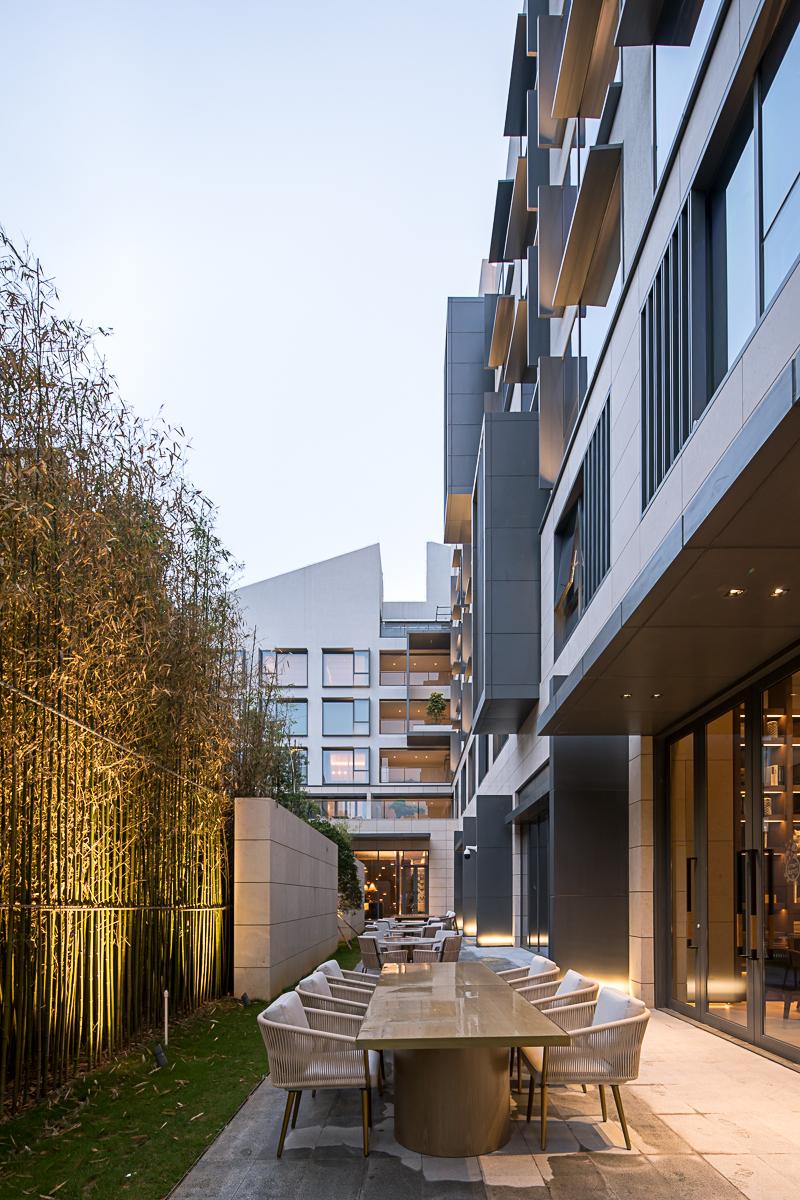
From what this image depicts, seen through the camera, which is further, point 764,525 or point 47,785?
point 47,785

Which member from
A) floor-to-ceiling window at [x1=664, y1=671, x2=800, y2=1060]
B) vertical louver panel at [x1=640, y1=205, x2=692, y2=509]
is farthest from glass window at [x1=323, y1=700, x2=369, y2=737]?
vertical louver panel at [x1=640, y1=205, x2=692, y2=509]

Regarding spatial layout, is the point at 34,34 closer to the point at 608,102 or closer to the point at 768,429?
the point at 608,102

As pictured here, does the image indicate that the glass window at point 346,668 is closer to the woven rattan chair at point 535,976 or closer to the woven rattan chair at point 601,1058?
the woven rattan chair at point 535,976

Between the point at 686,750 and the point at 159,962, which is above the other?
the point at 686,750

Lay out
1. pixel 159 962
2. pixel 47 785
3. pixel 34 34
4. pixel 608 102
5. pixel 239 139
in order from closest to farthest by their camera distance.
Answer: pixel 47 785 → pixel 159 962 → pixel 34 34 → pixel 608 102 → pixel 239 139

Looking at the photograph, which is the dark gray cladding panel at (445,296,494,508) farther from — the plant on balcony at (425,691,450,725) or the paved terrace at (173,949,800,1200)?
the paved terrace at (173,949,800,1200)

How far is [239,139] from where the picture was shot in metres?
15.6

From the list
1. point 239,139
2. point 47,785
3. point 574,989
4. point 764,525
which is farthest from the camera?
point 239,139

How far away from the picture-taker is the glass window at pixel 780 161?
191 inches

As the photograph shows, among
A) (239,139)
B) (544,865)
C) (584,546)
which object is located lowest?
(544,865)

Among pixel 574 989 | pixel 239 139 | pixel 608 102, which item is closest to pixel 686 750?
pixel 574 989

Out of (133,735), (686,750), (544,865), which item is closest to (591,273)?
(686,750)

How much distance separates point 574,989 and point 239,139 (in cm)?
1290

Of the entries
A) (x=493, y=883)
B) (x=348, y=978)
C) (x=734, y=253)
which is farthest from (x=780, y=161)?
(x=493, y=883)
